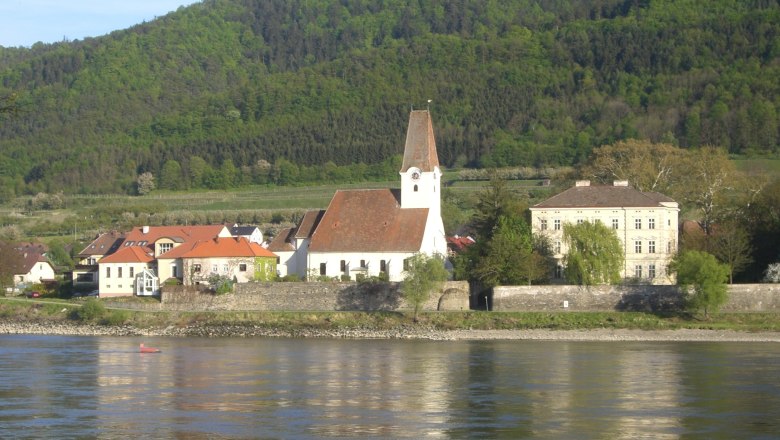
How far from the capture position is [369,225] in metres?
69.2

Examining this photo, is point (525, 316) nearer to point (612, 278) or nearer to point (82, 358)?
point (612, 278)

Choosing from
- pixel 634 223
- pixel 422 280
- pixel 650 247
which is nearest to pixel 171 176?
pixel 634 223

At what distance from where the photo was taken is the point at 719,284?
186ft

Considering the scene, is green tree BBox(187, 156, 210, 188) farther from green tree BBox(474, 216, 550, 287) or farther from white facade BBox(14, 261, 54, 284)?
green tree BBox(474, 216, 550, 287)

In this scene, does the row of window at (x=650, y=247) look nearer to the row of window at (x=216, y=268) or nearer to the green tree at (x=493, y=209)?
A: the green tree at (x=493, y=209)

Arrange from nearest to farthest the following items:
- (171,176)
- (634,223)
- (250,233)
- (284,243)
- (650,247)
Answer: (634,223), (650,247), (284,243), (250,233), (171,176)

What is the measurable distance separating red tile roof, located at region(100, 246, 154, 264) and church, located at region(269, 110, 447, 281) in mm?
7492

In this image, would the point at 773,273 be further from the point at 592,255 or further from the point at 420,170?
the point at 420,170

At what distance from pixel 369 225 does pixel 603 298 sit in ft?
50.0

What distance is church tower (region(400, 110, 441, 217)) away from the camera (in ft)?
229

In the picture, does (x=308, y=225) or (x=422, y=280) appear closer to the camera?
(x=422, y=280)

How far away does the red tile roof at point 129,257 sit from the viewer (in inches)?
2810

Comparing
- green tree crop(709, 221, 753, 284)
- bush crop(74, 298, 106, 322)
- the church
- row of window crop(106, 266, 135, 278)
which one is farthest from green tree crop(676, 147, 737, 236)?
bush crop(74, 298, 106, 322)

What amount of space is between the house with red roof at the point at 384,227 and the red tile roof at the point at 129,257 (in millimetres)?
8278
